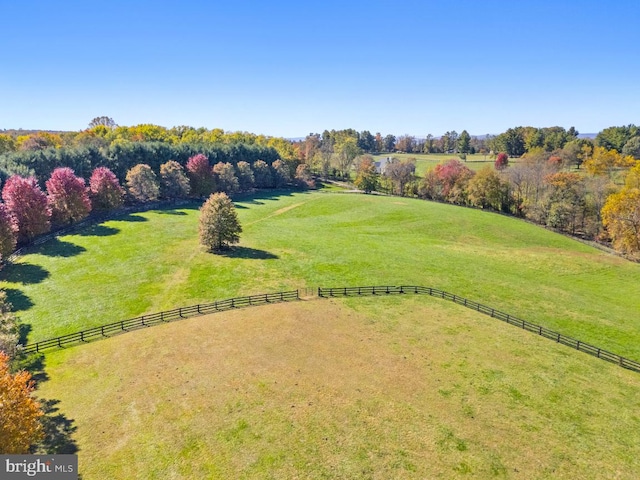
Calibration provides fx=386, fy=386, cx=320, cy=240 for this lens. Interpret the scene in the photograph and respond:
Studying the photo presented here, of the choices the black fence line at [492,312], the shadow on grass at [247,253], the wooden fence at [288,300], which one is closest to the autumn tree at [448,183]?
the black fence line at [492,312]

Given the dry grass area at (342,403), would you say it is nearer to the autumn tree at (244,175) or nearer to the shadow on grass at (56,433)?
the shadow on grass at (56,433)

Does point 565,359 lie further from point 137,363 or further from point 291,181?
point 291,181

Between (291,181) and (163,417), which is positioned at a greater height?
(291,181)

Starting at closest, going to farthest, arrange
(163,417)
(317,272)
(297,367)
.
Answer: (163,417)
(297,367)
(317,272)

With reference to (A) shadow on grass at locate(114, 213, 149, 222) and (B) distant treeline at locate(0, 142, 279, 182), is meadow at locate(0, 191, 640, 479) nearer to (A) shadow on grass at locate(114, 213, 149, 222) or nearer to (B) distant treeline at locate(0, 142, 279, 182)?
(A) shadow on grass at locate(114, 213, 149, 222)

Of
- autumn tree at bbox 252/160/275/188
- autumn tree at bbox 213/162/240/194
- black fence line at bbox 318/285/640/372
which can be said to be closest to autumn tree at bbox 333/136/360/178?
autumn tree at bbox 252/160/275/188

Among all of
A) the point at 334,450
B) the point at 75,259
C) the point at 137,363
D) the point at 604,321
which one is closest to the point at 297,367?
the point at 334,450

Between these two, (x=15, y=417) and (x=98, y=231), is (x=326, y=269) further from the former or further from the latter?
(x=98, y=231)

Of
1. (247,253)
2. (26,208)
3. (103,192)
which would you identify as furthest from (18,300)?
(103,192)
